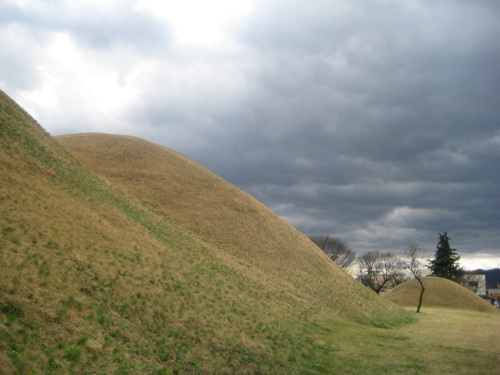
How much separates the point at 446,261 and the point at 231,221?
7528 centimetres

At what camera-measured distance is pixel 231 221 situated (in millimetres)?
41531

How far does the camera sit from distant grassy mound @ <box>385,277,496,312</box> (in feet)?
213

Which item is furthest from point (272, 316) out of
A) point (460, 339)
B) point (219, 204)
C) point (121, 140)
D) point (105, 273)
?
point (121, 140)

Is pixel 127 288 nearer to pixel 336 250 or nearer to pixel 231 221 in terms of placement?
pixel 231 221

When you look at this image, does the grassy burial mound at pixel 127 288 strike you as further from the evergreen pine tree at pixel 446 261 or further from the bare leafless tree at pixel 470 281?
the bare leafless tree at pixel 470 281

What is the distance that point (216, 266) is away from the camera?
27.3 m

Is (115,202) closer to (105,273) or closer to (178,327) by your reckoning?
(105,273)

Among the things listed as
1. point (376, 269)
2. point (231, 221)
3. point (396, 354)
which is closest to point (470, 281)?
point (376, 269)

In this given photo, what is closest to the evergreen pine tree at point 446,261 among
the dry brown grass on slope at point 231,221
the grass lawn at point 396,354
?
the dry brown grass on slope at point 231,221

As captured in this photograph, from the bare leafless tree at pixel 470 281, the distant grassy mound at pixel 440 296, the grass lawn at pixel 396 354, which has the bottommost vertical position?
the grass lawn at pixel 396 354

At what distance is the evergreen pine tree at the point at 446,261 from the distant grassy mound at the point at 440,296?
21.3 meters

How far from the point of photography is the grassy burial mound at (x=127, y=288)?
1034 cm

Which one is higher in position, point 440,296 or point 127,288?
point 440,296

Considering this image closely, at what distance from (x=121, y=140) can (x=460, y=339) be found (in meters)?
49.9
